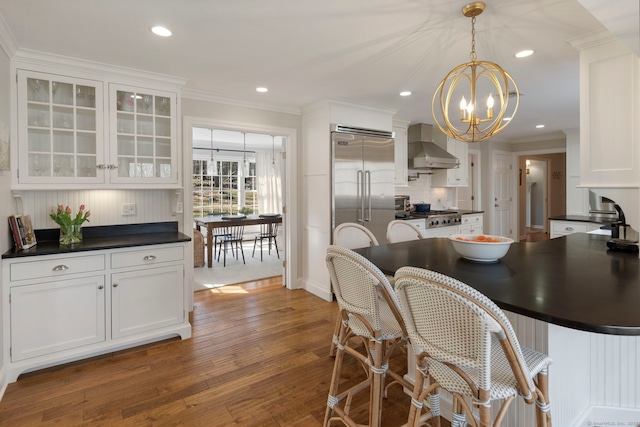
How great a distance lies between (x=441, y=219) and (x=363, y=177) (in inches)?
65.3

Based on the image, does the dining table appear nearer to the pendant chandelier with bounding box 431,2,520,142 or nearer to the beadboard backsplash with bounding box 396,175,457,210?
→ the beadboard backsplash with bounding box 396,175,457,210

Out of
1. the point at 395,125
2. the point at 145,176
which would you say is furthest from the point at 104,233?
the point at 395,125

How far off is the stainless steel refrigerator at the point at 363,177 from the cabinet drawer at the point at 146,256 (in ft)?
5.89

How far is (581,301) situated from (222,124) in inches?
141

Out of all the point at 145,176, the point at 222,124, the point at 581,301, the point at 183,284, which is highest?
the point at 222,124

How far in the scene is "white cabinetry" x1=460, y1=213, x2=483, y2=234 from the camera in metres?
5.60

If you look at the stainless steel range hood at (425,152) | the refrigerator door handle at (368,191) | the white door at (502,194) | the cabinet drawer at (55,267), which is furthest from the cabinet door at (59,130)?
the white door at (502,194)

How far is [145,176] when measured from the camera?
3.12m

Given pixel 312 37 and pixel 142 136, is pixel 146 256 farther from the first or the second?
pixel 312 37

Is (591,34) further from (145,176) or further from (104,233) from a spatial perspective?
(104,233)

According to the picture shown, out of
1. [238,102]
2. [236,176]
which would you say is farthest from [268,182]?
[238,102]

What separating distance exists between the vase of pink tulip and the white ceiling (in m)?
1.26

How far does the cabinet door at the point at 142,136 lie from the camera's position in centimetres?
296

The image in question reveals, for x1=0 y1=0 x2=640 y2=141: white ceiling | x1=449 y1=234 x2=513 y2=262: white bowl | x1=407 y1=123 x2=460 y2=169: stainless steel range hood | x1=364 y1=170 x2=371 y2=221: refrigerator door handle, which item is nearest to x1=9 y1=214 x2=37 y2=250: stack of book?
x1=0 y1=0 x2=640 y2=141: white ceiling
